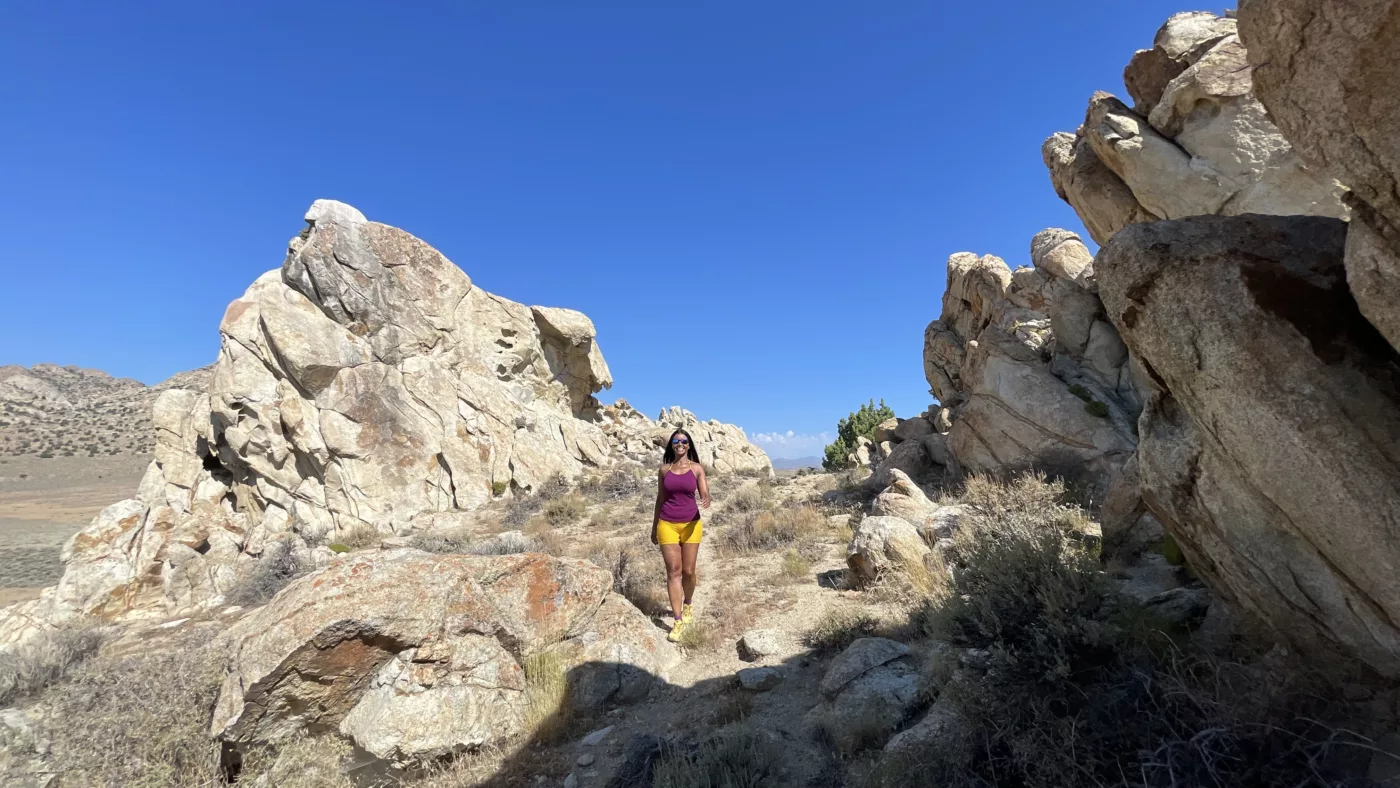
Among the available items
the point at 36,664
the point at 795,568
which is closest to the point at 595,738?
the point at 795,568

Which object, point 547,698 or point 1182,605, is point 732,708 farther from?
point 1182,605

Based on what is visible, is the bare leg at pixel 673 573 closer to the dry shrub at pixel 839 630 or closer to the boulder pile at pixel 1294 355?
the dry shrub at pixel 839 630

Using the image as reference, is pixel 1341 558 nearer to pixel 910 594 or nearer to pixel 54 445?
pixel 910 594

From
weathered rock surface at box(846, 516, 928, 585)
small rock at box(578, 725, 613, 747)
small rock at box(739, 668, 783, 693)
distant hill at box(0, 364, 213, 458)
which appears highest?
distant hill at box(0, 364, 213, 458)

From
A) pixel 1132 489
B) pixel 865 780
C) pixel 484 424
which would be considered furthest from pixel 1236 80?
pixel 484 424

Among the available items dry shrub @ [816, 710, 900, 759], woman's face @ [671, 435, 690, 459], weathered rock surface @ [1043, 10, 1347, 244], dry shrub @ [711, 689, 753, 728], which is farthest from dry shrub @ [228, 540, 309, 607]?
weathered rock surface @ [1043, 10, 1347, 244]

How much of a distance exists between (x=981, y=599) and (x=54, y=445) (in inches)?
3048

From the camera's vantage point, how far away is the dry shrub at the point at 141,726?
3.80 m

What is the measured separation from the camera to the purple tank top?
684 cm

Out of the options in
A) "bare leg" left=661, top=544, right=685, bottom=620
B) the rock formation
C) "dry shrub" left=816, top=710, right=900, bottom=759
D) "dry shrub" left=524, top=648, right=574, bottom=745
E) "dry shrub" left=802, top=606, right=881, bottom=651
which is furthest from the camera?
the rock formation

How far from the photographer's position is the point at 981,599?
13.5ft

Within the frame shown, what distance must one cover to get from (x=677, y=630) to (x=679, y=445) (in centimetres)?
211

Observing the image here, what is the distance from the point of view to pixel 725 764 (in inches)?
149

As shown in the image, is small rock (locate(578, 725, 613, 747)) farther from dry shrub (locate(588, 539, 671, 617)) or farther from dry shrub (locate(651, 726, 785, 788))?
dry shrub (locate(588, 539, 671, 617))
